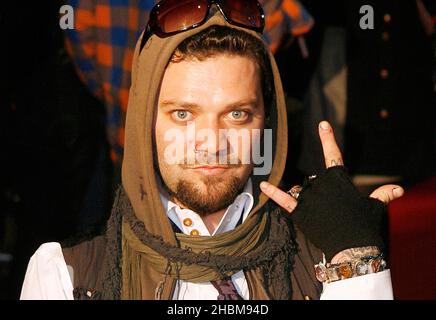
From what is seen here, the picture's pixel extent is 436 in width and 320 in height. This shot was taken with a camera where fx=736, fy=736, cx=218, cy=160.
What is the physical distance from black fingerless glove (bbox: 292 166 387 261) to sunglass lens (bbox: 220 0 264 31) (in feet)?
1.36

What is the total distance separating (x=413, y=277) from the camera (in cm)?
221

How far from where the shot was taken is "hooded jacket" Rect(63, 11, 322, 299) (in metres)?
1.83

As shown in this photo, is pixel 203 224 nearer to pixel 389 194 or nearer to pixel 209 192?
pixel 209 192

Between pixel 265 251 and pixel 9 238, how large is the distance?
1.50 metres

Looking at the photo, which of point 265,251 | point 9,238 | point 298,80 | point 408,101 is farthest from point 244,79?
point 9,238

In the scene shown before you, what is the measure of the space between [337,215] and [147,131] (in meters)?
0.51

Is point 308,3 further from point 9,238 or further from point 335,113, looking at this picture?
point 9,238

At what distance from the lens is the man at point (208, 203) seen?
1771mm
